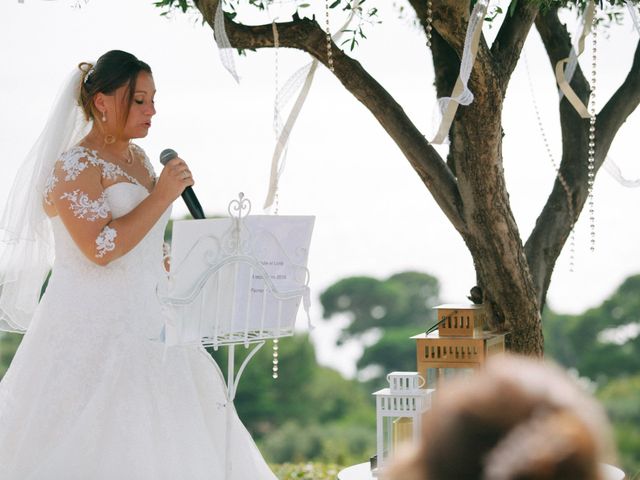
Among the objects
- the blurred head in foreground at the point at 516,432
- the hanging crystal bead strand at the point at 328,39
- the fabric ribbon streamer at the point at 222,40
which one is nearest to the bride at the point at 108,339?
the fabric ribbon streamer at the point at 222,40

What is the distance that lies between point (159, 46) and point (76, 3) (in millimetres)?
11894

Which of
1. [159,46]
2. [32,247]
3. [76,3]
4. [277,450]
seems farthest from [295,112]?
[277,450]

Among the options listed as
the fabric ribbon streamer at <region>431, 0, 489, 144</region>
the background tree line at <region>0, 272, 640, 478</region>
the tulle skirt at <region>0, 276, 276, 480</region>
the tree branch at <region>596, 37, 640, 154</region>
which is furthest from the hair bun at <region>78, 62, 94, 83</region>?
the background tree line at <region>0, 272, 640, 478</region>

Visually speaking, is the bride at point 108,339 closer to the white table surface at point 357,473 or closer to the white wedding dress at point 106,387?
the white wedding dress at point 106,387

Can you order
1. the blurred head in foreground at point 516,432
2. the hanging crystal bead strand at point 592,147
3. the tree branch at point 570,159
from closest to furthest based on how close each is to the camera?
the blurred head in foreground at point 516,432
the hanging crystal bead strand at point 592,147
the tree branch at point 570,159

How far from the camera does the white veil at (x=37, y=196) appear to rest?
3.18 m

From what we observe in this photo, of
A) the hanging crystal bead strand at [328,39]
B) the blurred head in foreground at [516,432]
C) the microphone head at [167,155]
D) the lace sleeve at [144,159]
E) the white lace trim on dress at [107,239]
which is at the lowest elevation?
the blurred head in foreground at [516,432]

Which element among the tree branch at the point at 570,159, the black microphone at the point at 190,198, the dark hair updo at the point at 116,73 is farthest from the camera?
the tree branch at the point at 570,159

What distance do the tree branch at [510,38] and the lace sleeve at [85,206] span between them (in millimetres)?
1684

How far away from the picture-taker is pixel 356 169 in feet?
62.5

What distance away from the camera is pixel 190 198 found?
9.27 ft

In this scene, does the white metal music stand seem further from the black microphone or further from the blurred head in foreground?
the blurred head in foreground

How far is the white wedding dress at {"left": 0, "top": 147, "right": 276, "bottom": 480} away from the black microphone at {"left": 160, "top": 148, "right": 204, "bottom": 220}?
0.19 m

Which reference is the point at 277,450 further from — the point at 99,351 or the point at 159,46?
the point at 99,351
